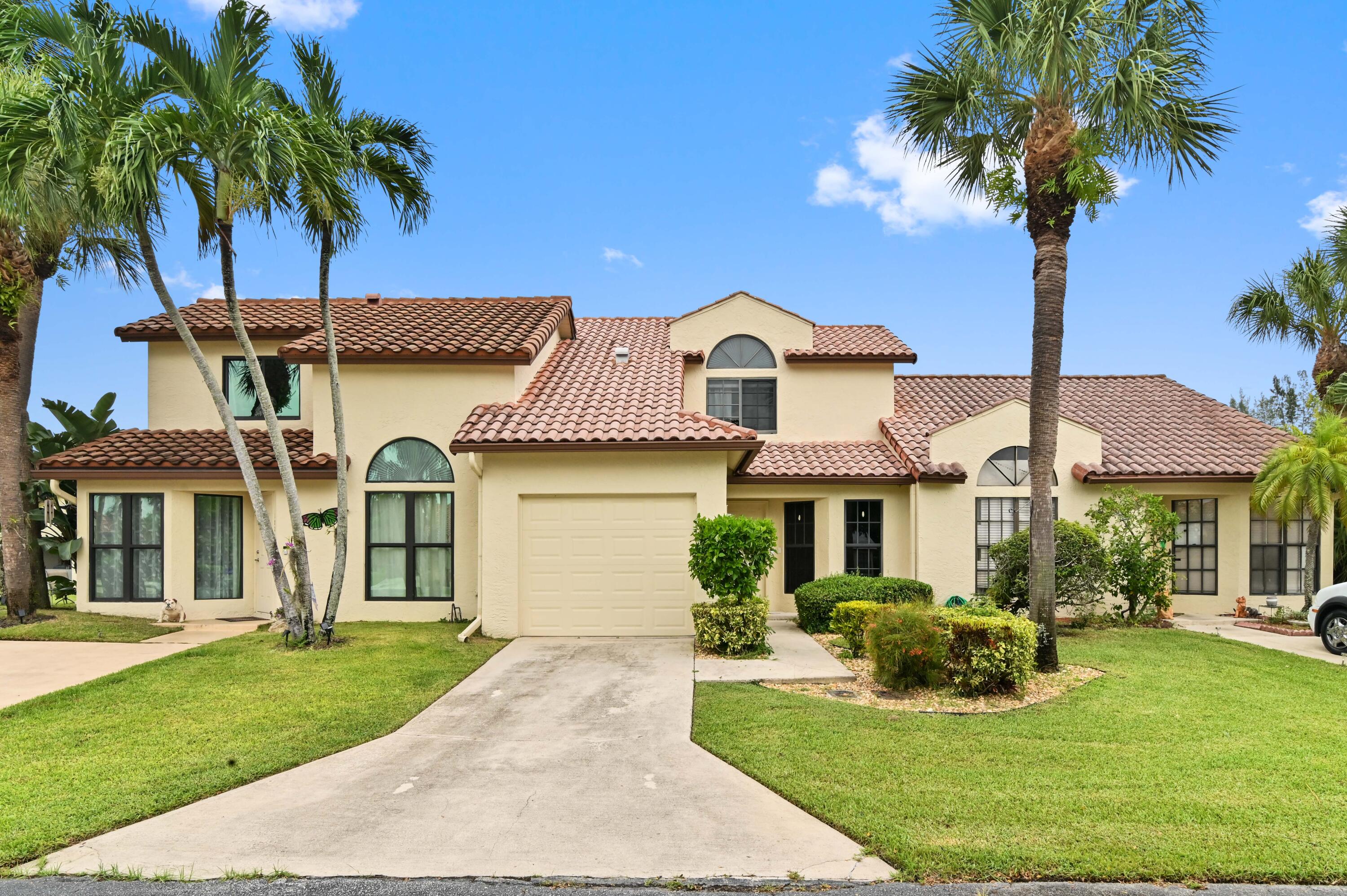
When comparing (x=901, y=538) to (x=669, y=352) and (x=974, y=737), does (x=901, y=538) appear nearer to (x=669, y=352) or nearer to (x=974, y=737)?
(x=669, y=352)

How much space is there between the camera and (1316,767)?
6.91 metres

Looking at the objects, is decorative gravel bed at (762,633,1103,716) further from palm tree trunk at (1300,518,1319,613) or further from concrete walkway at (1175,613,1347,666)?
palm tree trunk at (1300,518,1319,613)

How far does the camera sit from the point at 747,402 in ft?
63.3

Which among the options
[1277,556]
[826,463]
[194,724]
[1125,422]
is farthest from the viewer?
[1125,422]

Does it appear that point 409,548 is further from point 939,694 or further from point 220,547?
point 939,694

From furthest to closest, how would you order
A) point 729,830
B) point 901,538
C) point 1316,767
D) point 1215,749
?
point 901,538 → point 1215,749 → point 1316,767 → point 729,830

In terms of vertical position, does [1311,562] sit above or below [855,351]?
below

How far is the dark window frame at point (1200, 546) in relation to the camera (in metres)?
16.9

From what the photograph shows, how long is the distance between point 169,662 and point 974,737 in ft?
35.1

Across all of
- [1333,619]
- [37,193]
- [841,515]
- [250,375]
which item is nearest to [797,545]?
[841,515]

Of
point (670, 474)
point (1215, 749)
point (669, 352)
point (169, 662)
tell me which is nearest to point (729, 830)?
point (1215, 749)

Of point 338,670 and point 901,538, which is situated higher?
point 901,538

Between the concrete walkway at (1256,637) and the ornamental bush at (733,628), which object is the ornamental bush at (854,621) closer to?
the ornamental bush at (733,628)

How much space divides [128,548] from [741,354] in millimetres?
13436
